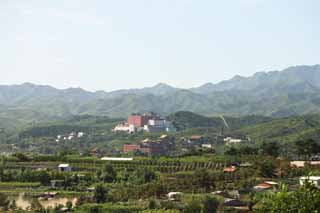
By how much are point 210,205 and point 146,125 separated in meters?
86.8

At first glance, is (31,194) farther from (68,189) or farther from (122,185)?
(122,185)

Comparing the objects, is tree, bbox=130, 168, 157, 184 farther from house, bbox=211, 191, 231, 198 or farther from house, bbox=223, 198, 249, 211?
house, bbox=223, 198, 249, 211

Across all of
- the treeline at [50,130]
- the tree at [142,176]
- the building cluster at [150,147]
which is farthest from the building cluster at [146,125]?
the tree at [142,176]

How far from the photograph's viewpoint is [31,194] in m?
44.5

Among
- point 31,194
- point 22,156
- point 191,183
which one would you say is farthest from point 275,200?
point 22,156

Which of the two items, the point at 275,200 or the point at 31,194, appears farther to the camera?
the point at 31,194

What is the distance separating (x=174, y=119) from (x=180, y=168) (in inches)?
3147

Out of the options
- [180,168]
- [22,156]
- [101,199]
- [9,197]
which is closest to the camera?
[101,199]

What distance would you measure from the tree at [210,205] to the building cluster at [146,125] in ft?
273

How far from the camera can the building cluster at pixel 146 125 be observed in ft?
396

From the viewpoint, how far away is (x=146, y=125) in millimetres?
122125

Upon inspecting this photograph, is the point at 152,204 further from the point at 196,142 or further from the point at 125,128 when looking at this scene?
the point at 125,128

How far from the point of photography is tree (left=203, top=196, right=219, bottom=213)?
1384 inches

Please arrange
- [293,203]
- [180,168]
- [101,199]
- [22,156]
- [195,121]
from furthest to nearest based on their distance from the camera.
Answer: [195,121]
[22,156]
[180,168]
[101,199]
[293,203]
